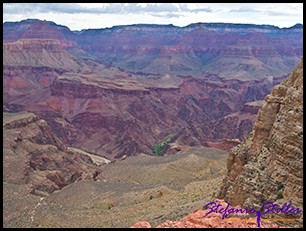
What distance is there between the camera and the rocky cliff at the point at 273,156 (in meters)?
27.3

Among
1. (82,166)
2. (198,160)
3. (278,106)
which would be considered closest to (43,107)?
(82,166)

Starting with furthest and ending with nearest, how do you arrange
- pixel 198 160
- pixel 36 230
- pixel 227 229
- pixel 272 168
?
pixel 198 160
pixel 36 230
pixel 272 168
pixel 227 229

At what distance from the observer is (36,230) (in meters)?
39.8

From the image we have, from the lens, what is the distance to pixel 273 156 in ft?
97.8

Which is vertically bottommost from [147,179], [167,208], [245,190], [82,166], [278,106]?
[82,166]

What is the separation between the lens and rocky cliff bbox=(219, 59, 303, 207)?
89.7ft

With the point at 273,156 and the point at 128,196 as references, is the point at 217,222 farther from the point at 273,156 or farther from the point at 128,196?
the point at 128,196

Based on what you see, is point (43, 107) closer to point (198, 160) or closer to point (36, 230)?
point (198, 160)

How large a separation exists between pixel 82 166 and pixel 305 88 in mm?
70622
